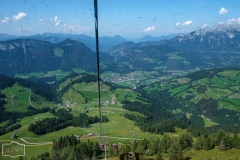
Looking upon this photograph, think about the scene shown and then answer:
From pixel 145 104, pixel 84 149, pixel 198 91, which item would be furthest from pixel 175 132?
pixel 198 91

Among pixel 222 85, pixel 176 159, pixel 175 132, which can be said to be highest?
pixel 222 85

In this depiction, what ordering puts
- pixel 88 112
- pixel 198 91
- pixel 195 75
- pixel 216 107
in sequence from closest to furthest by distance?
1. pixel 88 112
2. pixel 216 107
3. pixel 198 91
4. pixel 195 75

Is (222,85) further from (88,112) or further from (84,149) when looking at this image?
(84,149)

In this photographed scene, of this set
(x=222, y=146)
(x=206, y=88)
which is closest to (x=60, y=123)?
(x=222, y=146)

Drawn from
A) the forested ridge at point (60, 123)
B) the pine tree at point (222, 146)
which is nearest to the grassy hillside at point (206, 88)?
the forested ridge at point (60, 123)

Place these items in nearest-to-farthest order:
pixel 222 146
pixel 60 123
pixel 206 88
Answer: pixel 222 146
pixel 60 123
pixel 206 88

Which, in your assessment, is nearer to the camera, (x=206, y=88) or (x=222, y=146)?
(x=222, y=146)

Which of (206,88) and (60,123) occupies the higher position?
(206,88)

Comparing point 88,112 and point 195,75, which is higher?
point 195,75

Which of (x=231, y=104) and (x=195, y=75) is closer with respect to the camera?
(x=231, y=104)

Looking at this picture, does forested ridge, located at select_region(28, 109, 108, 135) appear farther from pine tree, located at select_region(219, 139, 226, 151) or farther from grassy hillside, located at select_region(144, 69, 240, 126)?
grassy hillside, located at select_region(144, 69, 240, 126)

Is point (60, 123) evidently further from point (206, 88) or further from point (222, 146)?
point (206, 88)
